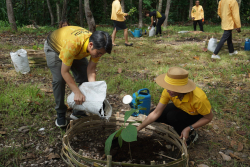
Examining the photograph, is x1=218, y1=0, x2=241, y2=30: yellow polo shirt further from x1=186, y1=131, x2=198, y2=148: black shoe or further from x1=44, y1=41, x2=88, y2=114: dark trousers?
x1=44, y1=41, x2=88, y2=114: dark trousers

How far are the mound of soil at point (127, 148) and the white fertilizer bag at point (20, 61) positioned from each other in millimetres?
2231

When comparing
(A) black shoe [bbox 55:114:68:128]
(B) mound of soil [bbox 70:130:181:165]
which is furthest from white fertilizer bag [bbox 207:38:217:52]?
(A) black shoe [bbox 55:114:68:128]

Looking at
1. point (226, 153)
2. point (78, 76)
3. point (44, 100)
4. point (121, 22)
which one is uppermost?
point (121, 22)

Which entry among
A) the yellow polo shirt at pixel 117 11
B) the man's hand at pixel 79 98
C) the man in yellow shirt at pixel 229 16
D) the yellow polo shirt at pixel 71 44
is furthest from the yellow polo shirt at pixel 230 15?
the man's hand at pixel 79 98

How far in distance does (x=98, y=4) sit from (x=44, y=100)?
13219mm

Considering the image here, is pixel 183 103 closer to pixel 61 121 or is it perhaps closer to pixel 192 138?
pixel 192 138

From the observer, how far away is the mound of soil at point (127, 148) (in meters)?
1.94

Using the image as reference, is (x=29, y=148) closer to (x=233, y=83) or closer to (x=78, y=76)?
(x=78, y=76)

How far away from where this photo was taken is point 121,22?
236 inches

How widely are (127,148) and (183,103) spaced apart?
756mm

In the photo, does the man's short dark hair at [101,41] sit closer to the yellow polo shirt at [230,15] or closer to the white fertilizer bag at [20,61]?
the white fertilizer bag at [20,61]

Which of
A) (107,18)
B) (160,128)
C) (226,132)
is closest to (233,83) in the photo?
(226,132)

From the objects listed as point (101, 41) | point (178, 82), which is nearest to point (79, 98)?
point (101, 41)

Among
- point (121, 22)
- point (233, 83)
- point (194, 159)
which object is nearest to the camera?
point (194, 159)
